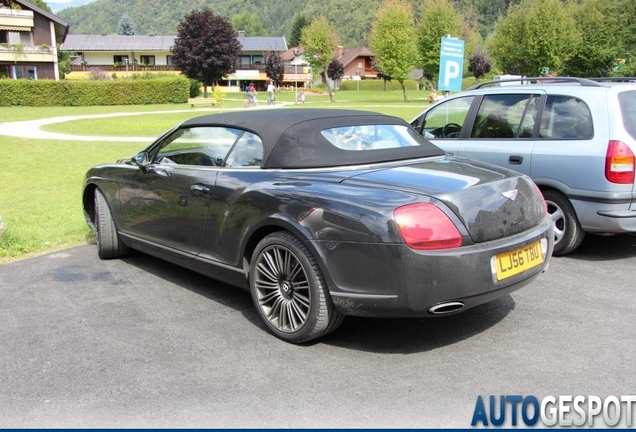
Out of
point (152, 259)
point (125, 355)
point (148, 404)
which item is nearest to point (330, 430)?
point (148, 404)

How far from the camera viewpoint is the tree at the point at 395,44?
47906 mm

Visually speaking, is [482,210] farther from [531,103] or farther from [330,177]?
[531,103]

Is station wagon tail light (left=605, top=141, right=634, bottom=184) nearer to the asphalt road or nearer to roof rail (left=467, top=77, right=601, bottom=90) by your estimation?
roof rail (left=467, top=77, right=601, bottom=90)

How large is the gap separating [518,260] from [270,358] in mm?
1676

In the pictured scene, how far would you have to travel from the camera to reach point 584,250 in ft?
20.1

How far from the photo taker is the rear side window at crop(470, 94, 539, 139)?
6.14 meters

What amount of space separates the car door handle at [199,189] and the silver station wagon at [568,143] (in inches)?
132

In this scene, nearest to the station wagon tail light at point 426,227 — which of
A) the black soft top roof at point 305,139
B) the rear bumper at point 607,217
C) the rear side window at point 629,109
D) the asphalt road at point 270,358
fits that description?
the asphalt road at point 270,358

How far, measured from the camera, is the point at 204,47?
5312cm

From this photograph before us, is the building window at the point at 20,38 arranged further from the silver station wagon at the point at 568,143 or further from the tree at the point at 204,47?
the silver station wagon at the point at 568,143

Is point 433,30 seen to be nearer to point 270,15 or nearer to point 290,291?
point 290,291

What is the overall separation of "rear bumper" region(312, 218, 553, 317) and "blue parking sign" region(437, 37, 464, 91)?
12871mm

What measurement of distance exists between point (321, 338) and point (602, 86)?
153 inches

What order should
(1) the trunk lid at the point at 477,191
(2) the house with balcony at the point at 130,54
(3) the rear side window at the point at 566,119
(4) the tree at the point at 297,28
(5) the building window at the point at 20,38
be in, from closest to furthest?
(1) the trunk lid at the point at 477,191, (3) the rear side window at the point at 566,119, (5) the building window at the point at 20,38, (2) the house with balcony at the point at 130,54, (4) the tree at the point at 297,28
